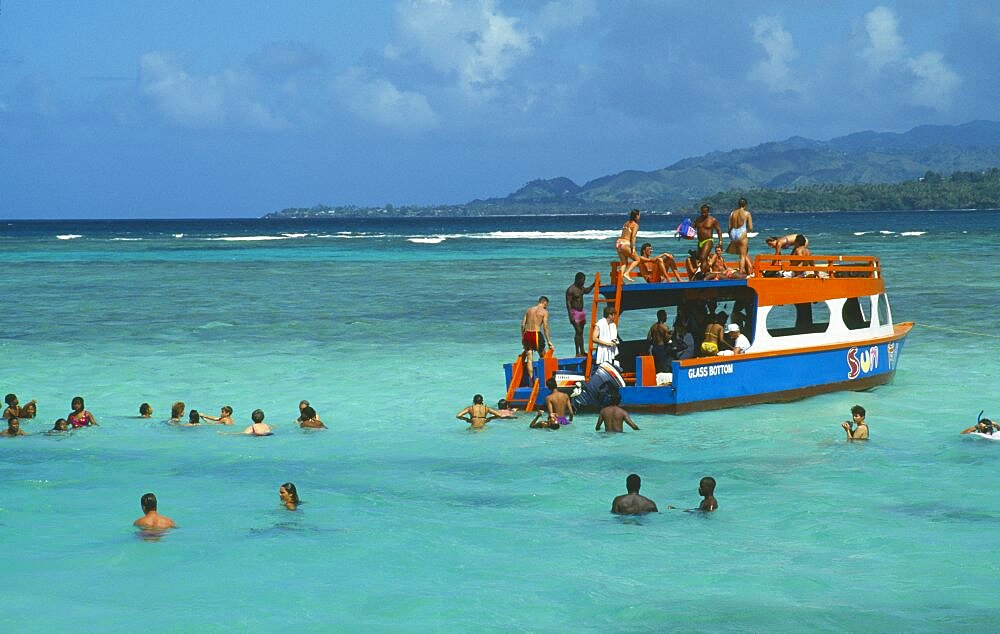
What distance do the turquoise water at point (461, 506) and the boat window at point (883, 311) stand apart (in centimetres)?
132

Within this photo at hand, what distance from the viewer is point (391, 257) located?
8369 cm

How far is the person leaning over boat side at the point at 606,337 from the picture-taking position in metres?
20.0

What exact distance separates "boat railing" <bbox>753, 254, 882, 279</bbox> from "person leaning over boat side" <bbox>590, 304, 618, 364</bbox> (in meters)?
2.71

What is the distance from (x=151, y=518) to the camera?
1425cm

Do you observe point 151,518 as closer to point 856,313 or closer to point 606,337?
point 606,337

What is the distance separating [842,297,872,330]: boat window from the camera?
22719mm

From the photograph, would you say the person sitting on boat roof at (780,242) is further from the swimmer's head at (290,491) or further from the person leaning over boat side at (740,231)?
the swimmer's head at (290,491)

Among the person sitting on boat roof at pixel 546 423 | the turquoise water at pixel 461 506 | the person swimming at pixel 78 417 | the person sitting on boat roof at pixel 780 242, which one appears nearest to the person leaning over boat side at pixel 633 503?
the turquoise water at pixel 461 506

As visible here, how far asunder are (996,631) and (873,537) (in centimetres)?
278

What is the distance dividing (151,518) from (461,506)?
3740 mm

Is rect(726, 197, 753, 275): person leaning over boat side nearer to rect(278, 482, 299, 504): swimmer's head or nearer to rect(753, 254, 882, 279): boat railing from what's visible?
rect(753, 254, 882, 279): boat railing

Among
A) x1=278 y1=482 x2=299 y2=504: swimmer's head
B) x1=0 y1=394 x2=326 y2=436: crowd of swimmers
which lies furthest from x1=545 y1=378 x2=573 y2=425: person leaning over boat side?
x1=278 y1=482 x2=299 y2=504: swimmer's head

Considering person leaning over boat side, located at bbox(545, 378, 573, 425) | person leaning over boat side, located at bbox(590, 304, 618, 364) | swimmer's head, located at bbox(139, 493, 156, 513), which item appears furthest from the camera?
person leaning over boat side, located at bbox(590, 304, 618, 364)

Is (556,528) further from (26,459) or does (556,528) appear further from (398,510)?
(26,459)
